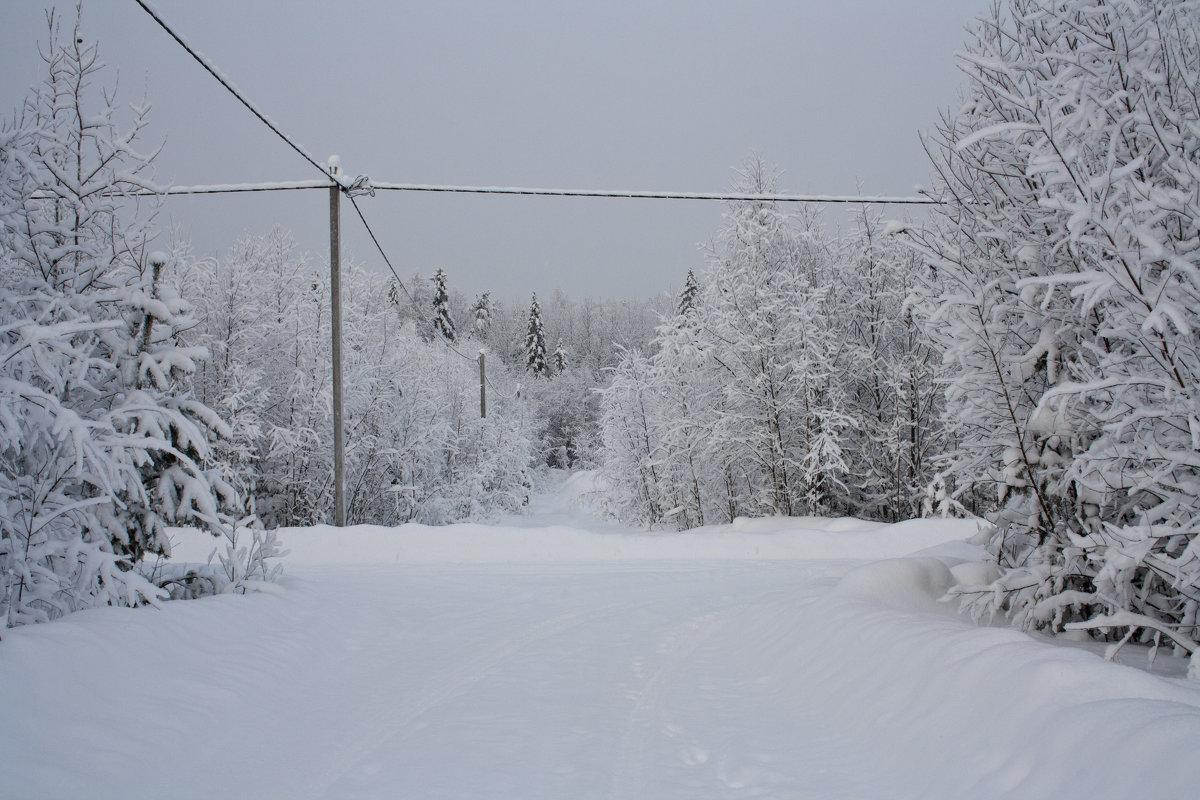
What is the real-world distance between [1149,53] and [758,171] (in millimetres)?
15350

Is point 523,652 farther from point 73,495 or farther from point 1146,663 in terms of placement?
point 1146,663

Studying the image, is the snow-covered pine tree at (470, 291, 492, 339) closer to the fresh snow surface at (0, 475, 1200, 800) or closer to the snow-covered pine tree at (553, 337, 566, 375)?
the snow-covered pine tree at (553, 337, 566, 375)

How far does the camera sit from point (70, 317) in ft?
17.9

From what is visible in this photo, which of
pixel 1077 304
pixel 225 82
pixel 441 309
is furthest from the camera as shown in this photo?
pixel 441 309

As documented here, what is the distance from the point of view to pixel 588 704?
15.8 feet

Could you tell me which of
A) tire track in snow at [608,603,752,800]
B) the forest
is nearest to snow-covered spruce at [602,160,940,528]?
tire track in snow at [608,603,752,800]

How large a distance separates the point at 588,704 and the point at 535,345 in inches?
2577

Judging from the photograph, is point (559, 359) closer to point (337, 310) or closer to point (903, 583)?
point (337, 310)

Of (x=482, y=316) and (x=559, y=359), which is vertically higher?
(x=482, y=316)

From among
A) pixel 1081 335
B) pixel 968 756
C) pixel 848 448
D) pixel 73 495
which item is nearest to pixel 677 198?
pixel 848 448

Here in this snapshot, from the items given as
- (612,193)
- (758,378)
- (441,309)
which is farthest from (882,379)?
(441,309)

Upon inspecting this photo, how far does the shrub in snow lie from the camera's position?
11.9 ft

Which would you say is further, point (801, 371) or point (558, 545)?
point (801, 371)

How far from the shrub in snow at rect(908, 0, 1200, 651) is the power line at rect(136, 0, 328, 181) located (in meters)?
8.30
